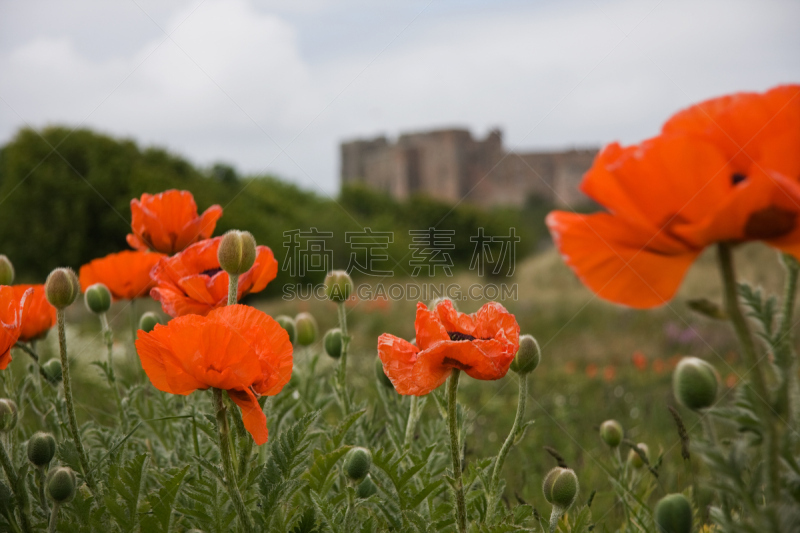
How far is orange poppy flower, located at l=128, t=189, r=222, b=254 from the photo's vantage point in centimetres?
137

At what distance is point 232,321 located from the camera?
2.86ft

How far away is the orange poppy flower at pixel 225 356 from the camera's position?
83 centimetres

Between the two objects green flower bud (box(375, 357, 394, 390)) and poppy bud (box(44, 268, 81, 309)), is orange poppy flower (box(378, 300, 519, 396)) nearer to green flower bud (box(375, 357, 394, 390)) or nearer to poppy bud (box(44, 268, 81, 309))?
green flower bud (box(375, 357, 394, 390))

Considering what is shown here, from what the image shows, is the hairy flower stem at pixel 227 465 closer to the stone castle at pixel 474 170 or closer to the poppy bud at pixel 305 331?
the poppy bud at pixel 305 331

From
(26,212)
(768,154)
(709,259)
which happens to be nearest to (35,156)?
(26,212)

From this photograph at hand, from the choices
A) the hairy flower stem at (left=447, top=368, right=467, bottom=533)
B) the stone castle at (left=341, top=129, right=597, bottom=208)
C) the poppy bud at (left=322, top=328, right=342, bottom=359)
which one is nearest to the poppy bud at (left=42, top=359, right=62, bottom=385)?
the poppy bud at (left=322, top=328, right=342, bottom=359)

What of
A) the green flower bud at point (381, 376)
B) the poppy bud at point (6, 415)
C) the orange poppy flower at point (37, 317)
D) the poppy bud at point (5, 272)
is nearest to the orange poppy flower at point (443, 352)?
the green flower bud at point (381, 376)

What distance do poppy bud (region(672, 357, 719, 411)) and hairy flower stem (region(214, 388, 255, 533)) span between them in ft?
1.75

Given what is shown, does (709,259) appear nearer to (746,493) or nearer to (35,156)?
(746,493)

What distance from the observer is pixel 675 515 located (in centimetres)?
73

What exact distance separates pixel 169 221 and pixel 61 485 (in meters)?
0.62

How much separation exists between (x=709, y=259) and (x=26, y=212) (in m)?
13.5

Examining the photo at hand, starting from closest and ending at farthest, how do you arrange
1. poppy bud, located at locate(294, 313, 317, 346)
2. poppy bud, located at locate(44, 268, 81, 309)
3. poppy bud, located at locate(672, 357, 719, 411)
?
poppy bud, located at locate(672, 357, 719, 411) → poppy bud, located at locate(44, 268, 81, 309) → poppy bud, located at locate(294, 313, 317, 346)

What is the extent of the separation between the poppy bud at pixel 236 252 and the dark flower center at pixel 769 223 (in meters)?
0.67
